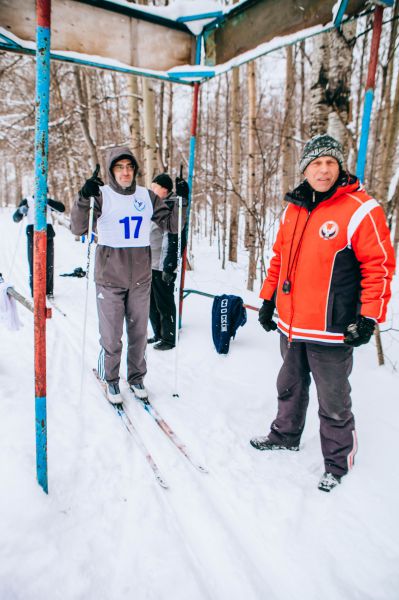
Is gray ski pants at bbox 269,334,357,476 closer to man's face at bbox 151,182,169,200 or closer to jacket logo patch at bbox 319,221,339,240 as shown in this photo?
jacket logo patch at bbox 319,221,339,240

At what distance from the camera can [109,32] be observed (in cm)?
365

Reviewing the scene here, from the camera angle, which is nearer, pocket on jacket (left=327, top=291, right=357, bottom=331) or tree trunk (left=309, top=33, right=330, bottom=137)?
pocket on jacket (left=327, top=291, right=357, bottom=331)

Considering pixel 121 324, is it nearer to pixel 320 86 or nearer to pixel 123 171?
pixel 123 171

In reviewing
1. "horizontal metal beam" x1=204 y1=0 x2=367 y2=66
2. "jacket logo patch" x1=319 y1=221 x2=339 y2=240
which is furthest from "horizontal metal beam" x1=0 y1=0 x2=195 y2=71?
"jacket logo patch" x1=319 y1=221 x2=339 y2=240

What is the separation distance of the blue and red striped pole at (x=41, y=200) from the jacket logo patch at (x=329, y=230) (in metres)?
1.62

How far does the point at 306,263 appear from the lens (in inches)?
86.7

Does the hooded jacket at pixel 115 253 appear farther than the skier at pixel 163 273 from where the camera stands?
No

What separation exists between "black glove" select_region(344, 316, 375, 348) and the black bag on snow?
2244 mm

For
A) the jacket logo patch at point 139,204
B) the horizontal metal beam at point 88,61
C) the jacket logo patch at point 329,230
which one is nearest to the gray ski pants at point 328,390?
the jacket logo patch at point 329,230

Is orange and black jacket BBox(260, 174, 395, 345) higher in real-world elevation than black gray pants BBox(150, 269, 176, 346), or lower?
higher

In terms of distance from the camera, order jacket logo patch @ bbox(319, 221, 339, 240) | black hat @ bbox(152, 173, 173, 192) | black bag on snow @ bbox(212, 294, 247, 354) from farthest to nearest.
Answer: black hat @ bbox(152, 173, 173, 192) < black bag on snow @ bbox(212, 294, 247, 354) < jacket logo patch @ bbox(319, 221, 339, 240)

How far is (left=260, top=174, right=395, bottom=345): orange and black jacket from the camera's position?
6.42 ft

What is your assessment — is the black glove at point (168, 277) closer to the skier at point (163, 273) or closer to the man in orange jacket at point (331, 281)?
the skier at point (163, 273)

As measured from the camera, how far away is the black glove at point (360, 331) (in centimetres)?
195
